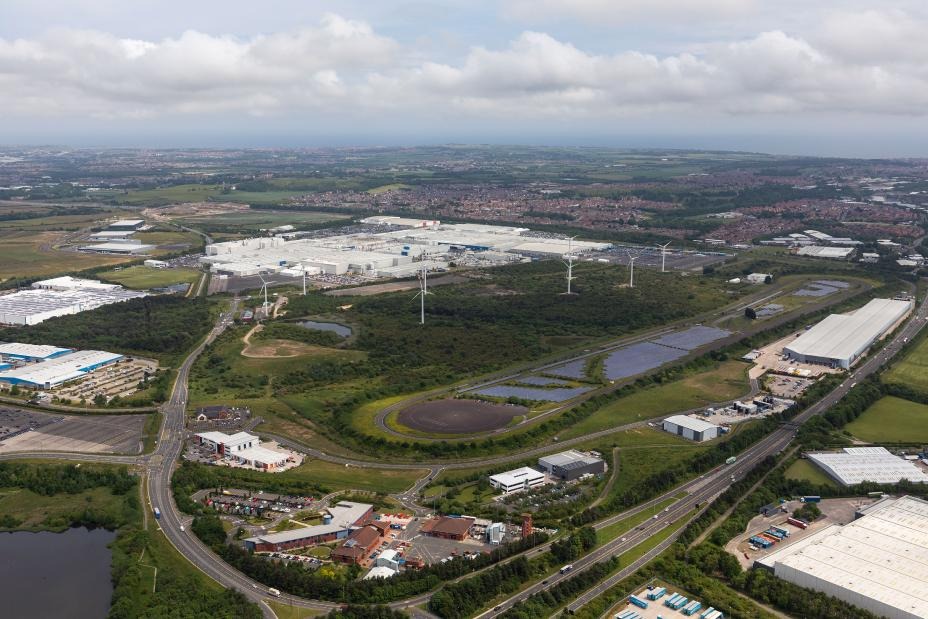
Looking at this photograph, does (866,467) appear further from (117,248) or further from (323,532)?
(117,248)

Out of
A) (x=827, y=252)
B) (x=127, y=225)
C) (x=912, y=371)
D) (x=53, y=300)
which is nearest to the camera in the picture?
(x=912, y=371)

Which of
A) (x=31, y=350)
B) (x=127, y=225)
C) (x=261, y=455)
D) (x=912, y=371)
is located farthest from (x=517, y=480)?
(x=127, y=225)

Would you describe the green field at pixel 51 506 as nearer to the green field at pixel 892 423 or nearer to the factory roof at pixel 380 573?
the factory roof at pixel 380 573

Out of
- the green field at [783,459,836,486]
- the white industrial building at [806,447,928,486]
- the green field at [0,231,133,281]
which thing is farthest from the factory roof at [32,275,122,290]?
the white industrial building at [806,447,928,486]

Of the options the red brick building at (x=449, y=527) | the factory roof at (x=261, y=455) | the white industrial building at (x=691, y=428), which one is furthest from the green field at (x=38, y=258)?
the white industrial building at (x=691, y=428)

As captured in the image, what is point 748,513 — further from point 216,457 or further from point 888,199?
point 888,199

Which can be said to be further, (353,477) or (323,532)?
(353,477)
